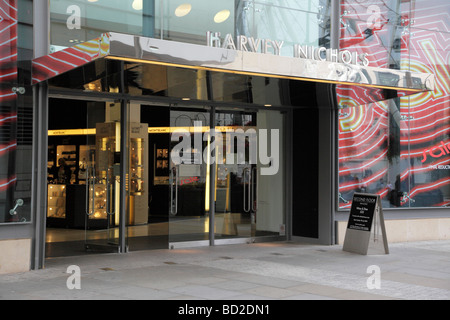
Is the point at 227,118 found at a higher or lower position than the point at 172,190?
higher

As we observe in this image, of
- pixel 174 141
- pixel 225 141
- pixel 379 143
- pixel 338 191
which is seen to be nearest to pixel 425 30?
pixel 379 143

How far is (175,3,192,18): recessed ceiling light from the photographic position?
398 inches

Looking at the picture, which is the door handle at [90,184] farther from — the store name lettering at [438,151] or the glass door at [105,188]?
the store name lettering at [438,151]

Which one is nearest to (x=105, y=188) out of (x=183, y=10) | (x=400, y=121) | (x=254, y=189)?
(x=254, y=189)

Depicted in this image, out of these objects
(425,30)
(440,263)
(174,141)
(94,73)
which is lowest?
(440,263)

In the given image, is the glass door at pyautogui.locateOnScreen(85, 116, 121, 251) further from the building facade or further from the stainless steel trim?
the stainless steel trim

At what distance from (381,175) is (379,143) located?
25.3 inches

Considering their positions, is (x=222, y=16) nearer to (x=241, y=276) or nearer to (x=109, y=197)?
(x=109, y=197)

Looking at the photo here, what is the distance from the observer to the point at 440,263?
32.2 ft

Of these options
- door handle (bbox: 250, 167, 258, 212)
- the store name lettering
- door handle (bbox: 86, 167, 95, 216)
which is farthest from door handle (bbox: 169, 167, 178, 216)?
the store name lettering

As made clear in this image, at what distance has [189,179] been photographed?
453 inches

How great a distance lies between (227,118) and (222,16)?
6.70 feet

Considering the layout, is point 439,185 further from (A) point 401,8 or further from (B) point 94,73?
(B) point 94,73

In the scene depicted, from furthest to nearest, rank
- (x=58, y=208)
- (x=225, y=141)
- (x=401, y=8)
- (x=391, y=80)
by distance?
1. (x=58, y=208)
2. (x=401, y=8)
3. (x=225, y=141)
4. (x=391, y=80)
